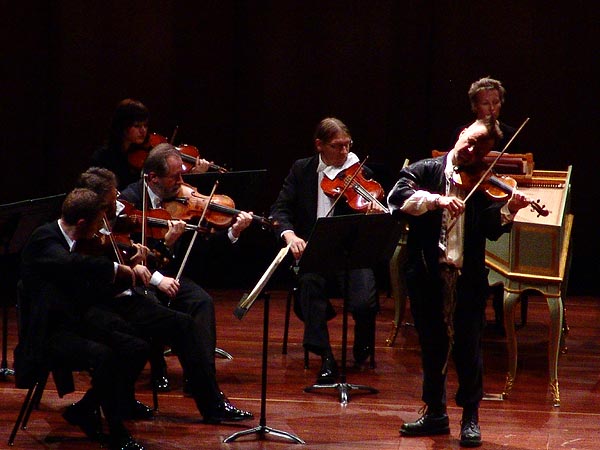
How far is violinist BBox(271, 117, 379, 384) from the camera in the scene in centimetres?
563

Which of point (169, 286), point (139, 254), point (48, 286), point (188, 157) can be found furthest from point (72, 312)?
point (188, 157)

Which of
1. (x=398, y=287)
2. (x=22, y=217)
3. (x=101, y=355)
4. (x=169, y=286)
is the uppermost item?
(x=22, y=217)

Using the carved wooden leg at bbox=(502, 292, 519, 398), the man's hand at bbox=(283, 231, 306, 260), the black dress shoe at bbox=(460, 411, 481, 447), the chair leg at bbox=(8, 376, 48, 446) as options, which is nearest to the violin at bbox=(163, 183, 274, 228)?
the man's hand at bbox=(283, 231, 306, 260)

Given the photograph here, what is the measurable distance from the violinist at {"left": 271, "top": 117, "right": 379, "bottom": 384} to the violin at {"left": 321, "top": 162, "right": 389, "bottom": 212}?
0.03 m

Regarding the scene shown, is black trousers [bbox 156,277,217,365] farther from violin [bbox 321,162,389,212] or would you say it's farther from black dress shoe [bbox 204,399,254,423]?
violin [bbox 321,162,389,212]

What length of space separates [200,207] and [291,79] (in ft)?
8.79

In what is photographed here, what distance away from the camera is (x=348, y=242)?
5.01 m

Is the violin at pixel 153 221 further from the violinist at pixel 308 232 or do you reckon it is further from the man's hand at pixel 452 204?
the man's hand at pixel 452 204

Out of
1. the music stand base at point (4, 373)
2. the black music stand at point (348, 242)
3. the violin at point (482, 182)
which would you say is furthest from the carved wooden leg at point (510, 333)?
the music stand base at point (4, 373)

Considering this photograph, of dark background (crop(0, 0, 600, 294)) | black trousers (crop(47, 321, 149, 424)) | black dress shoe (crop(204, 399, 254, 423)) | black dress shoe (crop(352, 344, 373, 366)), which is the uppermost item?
dark background (crop(0, 0, 600, 294))

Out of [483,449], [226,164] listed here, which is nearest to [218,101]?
[226,164]

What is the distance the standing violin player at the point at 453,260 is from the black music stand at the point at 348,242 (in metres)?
0.34

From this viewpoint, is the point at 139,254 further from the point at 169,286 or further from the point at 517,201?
the point at 517,201

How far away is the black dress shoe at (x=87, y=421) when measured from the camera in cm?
464
